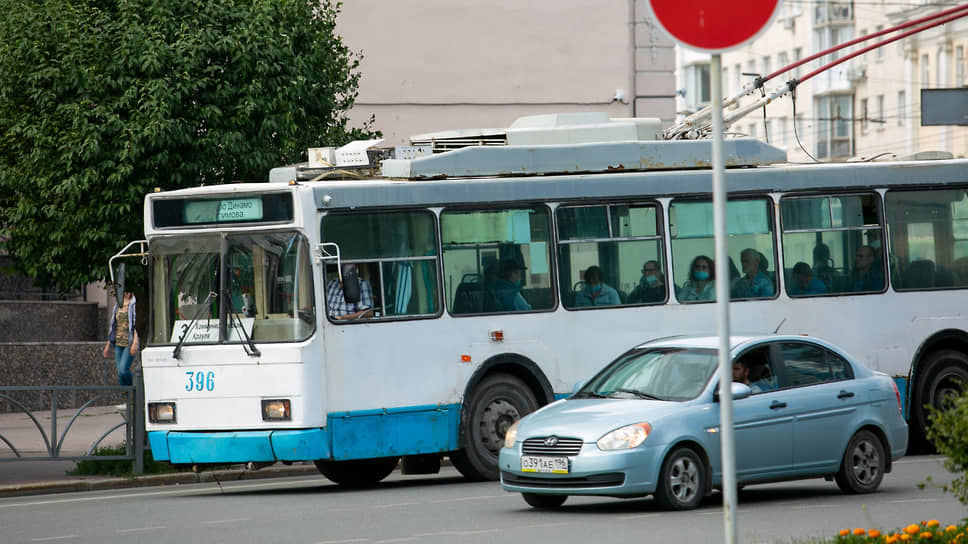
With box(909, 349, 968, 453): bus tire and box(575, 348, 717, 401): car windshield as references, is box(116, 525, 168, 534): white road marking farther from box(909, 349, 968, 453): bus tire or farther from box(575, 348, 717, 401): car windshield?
box(909, 349, 968, 453): bus tire

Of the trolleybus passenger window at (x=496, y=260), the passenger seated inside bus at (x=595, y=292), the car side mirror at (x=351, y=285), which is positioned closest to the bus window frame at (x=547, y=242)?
the trolleybus passenger window at (x=496, y=260)

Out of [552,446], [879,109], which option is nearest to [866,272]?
[552,446]

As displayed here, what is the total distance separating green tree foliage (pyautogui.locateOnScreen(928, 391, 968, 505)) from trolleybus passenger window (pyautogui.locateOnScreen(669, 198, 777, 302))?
24.9ft

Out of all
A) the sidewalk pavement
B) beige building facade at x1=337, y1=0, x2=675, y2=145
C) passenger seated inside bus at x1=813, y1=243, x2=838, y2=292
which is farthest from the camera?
beige building facade at x1=337, y1=0, x2=675, y2=145

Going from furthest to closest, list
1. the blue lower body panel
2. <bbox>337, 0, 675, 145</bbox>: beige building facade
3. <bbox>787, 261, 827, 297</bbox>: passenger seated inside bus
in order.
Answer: <bbox>337, 0, 675, 145</bbox>: beige building facade
<bbox>787, 261, 827, 297</bbox>: passenger seated inside bus
the blue lower body panel

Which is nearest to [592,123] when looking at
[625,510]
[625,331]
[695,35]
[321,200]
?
[625,331]

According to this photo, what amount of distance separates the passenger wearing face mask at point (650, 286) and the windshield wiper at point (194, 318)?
167 inches

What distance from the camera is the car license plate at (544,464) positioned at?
12.5 meters

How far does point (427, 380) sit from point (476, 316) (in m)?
0.84

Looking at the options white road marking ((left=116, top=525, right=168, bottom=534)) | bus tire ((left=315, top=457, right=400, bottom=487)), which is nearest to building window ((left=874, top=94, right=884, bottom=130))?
bus tire ((left=315, top=457, right=400, bottom=487))

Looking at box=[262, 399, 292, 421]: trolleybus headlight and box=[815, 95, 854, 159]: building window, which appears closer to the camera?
box=[262, 399, 292, 421]: trolleybus headlight

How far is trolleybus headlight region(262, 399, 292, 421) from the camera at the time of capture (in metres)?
14.8

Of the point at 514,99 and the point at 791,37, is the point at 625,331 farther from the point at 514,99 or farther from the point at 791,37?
the point at 791,37

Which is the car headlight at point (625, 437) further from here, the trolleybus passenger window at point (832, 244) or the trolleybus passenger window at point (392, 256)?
the trolleybus passenger window at point (832, 244)
